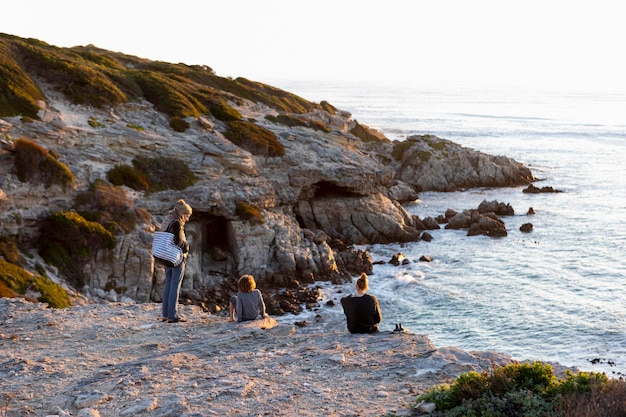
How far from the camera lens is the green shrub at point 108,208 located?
1239 inches

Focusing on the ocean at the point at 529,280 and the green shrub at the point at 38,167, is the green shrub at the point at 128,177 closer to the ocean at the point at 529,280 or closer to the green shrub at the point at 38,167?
the green shrub at the point at 38,167

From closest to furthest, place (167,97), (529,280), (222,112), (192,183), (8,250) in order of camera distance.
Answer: (8,250) → (192,183) → (529,280) → (167,97) → (222,112)

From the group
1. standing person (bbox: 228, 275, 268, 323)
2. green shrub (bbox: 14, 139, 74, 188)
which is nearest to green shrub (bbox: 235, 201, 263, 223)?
green shrub (bbox: 14, 139, 74, 188)

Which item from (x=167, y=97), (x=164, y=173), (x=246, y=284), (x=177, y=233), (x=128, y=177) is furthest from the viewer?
(x=167, y=97)

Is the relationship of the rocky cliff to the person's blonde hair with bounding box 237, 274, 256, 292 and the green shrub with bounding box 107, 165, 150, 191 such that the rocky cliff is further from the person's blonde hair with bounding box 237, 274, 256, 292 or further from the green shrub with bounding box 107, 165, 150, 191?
the person's blonde hair with bounding box 237, 274, 256, 292

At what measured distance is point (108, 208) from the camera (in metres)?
32.3

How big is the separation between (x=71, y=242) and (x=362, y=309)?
2016 centimetres

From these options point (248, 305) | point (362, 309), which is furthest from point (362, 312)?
point (248, 305)

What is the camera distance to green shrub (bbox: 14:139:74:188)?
102 feet

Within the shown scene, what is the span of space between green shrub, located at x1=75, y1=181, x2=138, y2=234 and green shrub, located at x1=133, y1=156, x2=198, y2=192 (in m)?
3.21

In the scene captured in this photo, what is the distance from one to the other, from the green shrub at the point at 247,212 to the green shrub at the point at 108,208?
281 inches

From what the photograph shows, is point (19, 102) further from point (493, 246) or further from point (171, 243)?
point (493, 246)

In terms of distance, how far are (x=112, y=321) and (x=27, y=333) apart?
6.94ft

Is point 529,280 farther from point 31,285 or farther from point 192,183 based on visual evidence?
point 31,285
